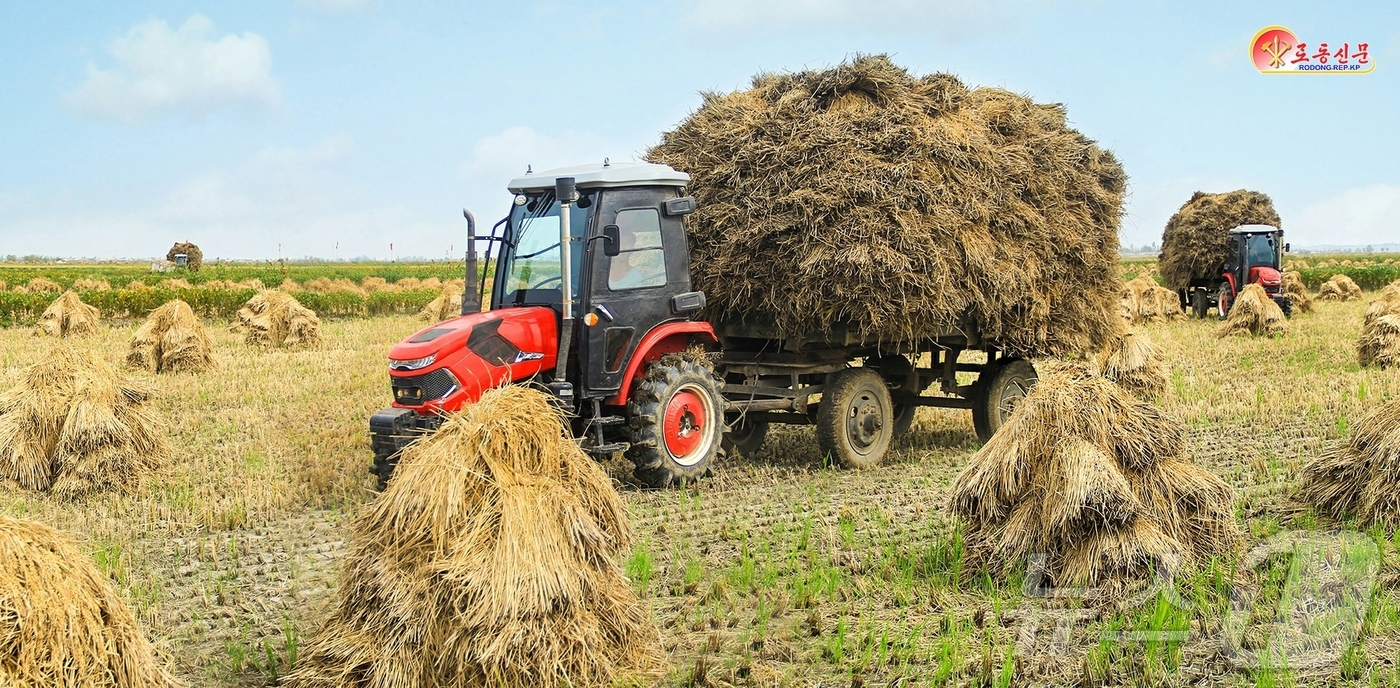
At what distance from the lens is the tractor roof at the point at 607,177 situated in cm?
816

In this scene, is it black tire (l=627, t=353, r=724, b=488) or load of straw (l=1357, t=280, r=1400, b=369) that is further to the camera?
load of straw (l=1357, t=280, r=1400, b=369)

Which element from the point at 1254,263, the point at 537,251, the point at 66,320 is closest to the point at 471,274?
the point at 537,251

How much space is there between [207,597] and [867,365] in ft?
19.9

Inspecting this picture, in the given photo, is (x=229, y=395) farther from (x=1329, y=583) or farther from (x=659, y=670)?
(x=1329, y=583)

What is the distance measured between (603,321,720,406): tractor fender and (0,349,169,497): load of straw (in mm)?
4093

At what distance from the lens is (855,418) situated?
31.7 feet

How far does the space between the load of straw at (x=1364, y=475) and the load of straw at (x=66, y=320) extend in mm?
22202

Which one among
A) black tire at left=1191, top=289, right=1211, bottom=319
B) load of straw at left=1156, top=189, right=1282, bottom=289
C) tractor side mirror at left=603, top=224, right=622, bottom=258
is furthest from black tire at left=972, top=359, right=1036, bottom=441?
black tire at left=1191, top=289, right=1211, bottom=319

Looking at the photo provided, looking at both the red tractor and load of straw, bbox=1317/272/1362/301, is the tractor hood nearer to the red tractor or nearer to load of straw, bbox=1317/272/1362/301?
the red tractor

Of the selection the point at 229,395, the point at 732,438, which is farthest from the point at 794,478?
the point at 229,395

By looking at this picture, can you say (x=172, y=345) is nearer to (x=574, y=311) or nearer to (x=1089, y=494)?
(x=574, y=311)

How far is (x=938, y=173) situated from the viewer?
8.84 metres

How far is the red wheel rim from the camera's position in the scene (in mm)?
8367

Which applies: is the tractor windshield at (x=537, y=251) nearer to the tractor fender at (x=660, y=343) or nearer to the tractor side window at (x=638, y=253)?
the tractor side window at (x=638, y=253)
